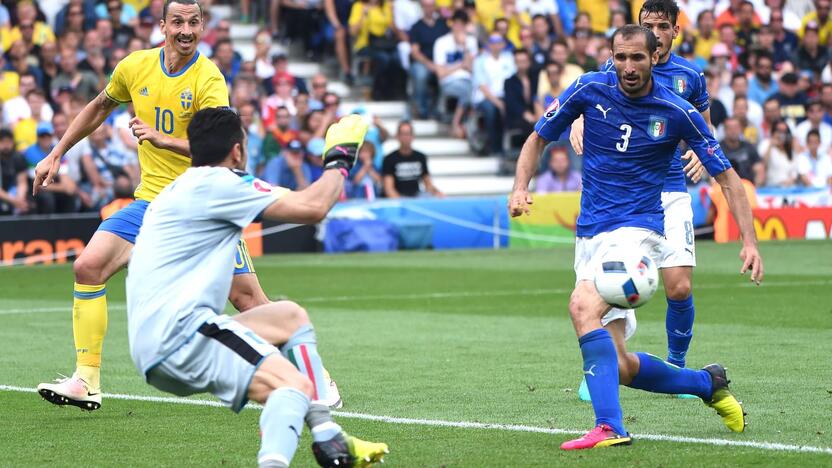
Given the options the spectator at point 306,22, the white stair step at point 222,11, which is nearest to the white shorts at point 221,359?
the spectator at point 306,22

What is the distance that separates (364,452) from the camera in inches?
242

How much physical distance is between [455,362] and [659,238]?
10.7ft

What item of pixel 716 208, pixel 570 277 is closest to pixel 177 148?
pixel 570 277

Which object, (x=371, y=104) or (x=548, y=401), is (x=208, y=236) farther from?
(x=371, y=104)

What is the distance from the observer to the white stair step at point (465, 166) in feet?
88.9

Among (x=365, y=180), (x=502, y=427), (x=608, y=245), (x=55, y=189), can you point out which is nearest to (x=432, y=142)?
(x=365, y=180)

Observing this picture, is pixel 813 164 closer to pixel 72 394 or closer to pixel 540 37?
pixel 540 37

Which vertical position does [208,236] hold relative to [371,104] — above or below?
above

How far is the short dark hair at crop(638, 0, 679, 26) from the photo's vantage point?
916 cm

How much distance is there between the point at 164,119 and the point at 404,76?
62.8 ft

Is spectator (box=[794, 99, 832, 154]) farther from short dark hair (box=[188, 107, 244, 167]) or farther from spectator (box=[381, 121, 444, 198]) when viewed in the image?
short dark hair (box=[188, 107, 244, 167])

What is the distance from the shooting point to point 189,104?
902 centimetres

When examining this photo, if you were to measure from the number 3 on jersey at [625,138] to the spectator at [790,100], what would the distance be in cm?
2045

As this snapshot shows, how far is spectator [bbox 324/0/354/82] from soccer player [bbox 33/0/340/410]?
59.6 ft
